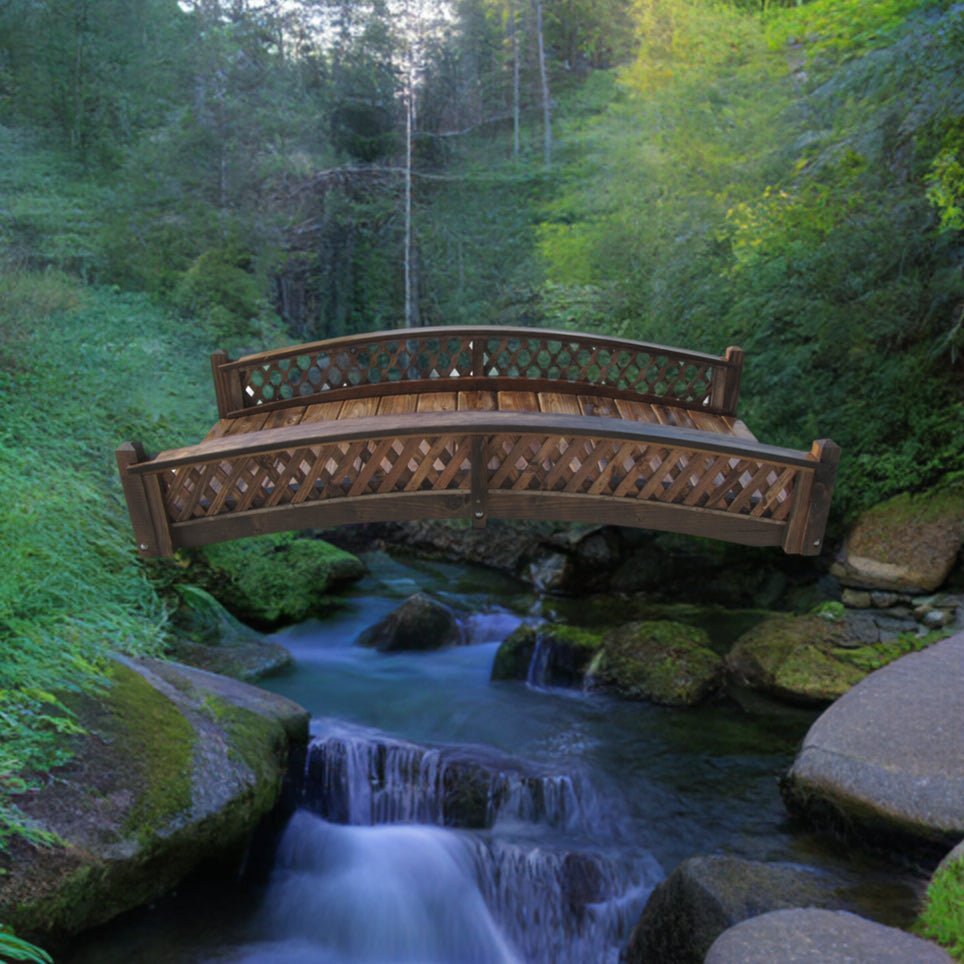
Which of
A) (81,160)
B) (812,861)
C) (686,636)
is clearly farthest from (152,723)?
(81,160)

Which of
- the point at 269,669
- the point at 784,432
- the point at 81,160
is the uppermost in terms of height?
the point at 81,160

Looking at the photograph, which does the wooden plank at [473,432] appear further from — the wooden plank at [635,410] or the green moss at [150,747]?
the green moss at [150,747]

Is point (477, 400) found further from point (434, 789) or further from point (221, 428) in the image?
point (434, 789)

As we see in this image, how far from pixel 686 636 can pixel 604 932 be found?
149 inches

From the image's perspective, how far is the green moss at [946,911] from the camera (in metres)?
4.95

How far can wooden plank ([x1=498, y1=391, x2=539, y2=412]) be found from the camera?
7.23m

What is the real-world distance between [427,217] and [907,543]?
12586mm

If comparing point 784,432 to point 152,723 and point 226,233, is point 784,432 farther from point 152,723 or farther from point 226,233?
point 226,233

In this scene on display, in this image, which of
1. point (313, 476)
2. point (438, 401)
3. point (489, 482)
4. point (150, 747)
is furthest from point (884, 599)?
point (150, 747)

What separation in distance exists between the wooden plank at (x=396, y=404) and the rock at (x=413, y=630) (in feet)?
12.2

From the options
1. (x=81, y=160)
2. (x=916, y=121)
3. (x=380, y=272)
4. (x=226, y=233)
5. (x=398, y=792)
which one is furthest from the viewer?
(x=380, y=272)

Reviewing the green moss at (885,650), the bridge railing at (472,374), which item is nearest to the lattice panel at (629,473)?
the bridge railing at (472,374)

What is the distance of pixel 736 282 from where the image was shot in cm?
1148

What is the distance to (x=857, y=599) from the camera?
32.8ft
